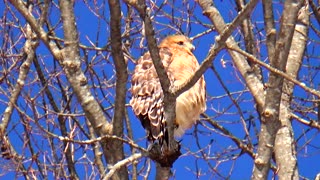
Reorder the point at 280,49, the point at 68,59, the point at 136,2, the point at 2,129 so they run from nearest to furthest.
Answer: the point at 280,49
the point at 136,2
the point at 68,59
the point at 2,129

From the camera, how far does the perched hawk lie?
4.84 m

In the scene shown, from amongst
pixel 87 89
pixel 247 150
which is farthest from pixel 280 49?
pixel 247 150

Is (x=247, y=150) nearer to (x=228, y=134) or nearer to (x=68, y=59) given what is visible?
(x=228, y=134)

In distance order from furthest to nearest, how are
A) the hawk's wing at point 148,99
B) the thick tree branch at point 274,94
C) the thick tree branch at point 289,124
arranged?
the hawk's wing at point 148,99 → the thick tree branch at point 289,124 → the thick tree branch at point 274,94

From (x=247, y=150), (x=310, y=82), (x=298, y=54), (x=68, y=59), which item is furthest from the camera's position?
(x=310, y=82)

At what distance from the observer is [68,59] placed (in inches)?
165

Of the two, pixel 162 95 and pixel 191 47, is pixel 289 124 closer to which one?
pixel 162 95

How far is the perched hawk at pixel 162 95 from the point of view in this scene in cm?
484

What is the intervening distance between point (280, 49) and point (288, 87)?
1902 millimetres

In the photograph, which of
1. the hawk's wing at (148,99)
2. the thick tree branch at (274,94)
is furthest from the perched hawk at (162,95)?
the thick tree branch at (274,94)

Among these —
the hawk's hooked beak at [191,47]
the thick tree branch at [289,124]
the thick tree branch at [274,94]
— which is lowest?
the thick tree branch at [274,94]

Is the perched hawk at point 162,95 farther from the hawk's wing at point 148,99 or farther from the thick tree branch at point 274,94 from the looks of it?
the thick tree branch at point 274,94

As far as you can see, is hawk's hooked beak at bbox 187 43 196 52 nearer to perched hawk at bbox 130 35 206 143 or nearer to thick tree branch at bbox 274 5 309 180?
perched hawk at bbox 130 35 206 143

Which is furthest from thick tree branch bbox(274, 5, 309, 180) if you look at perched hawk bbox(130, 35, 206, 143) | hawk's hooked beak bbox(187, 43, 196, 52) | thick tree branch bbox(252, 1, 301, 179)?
hawk's hooked beak bbox(187, 43, 196, 52)
